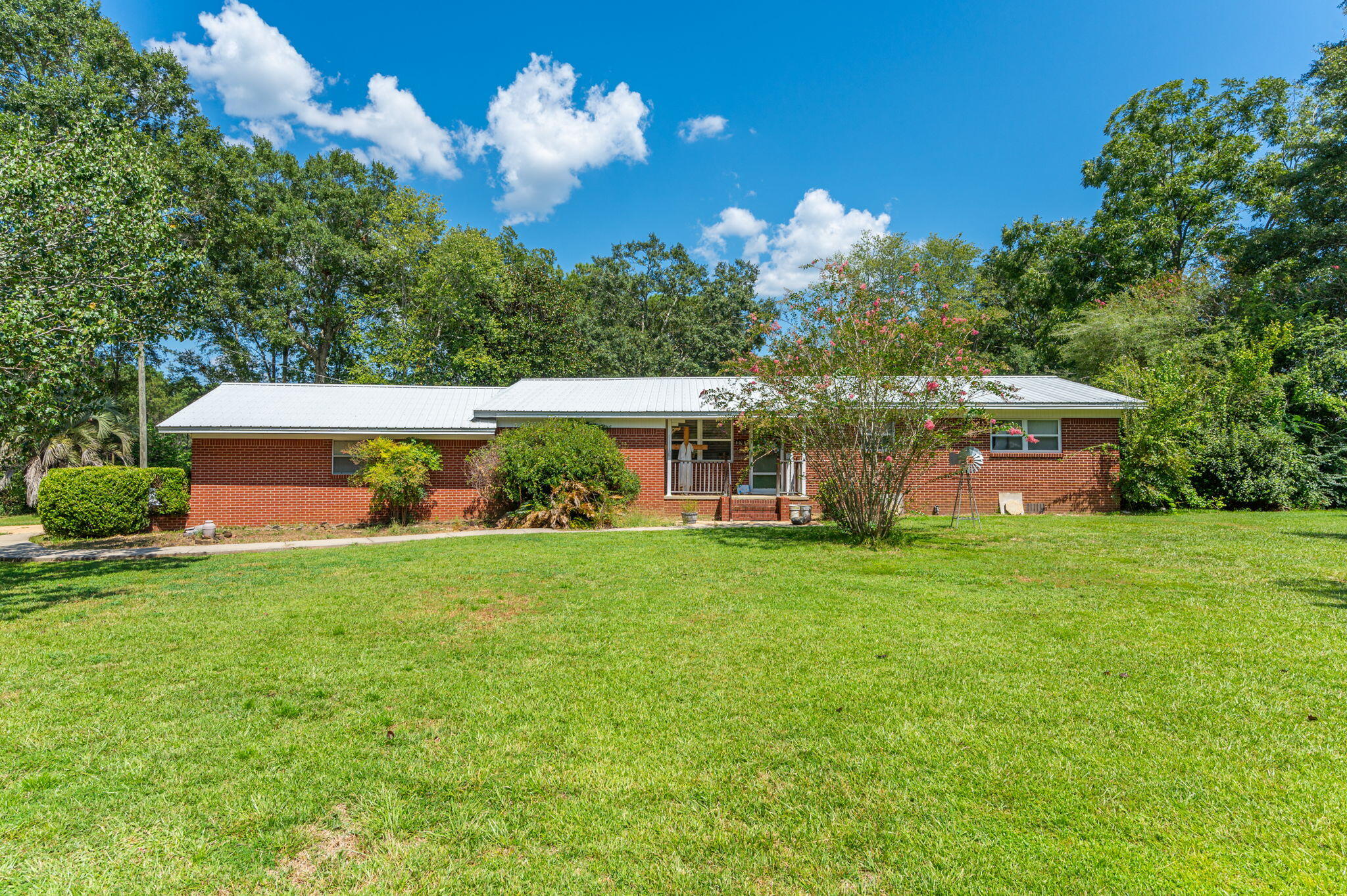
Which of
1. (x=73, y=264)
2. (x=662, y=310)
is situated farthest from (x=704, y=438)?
(x=662, y=310)

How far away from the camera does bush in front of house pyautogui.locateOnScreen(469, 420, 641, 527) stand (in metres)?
13.8

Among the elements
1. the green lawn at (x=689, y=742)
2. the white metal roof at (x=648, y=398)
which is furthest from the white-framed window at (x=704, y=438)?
the green lawn at (x=689, y=742)

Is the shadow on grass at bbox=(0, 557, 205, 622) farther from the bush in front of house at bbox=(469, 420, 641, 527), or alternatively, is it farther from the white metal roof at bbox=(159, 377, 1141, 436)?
the bush in front of house at bbox=(469, 420, 641, 527)

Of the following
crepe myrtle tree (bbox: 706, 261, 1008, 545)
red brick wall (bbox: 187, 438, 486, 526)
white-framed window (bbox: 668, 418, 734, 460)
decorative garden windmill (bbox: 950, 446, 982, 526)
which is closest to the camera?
crepe myrtle tree (bbox: 706, 261, 1008, 545)

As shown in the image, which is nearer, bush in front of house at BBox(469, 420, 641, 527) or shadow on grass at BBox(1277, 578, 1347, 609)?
shadow on grass at BBox(1277, 578, 1347, 609)

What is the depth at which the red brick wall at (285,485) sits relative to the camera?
15477mm

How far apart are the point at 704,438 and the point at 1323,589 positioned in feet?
41.6

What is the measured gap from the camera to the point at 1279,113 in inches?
900

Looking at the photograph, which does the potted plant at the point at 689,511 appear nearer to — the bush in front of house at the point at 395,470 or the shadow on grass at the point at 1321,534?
the bush in front of house at the point at 395,470

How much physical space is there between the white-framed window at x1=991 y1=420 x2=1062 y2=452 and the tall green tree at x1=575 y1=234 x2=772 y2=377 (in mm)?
16661

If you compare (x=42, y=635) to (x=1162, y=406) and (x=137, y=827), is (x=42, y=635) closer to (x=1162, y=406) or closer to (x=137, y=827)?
(x=137, y=827)

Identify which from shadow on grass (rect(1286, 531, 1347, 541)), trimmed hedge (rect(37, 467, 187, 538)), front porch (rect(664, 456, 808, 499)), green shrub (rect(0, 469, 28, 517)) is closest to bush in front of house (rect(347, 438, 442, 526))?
trimmed hedge (rect(37, 467, 187, 538))

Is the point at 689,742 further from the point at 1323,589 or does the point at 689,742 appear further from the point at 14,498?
the point at 14,498

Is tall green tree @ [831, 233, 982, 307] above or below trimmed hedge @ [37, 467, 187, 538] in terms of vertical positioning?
above
